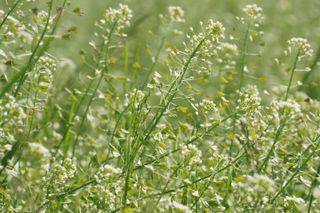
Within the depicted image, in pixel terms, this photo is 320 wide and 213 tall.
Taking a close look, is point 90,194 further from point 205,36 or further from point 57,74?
point 57,74

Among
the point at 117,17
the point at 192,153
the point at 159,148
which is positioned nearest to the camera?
the point at 192,153

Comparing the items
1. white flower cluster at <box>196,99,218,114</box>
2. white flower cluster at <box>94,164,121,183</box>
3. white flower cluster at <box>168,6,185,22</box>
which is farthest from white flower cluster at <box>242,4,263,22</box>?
white flower cluster at <box>94,164,121,183</box>

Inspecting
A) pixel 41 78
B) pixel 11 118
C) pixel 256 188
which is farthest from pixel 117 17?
pixel 256 188

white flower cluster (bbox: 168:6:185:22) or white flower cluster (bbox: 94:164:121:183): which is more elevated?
white flower cluster (bbox: 168:6:185:22)

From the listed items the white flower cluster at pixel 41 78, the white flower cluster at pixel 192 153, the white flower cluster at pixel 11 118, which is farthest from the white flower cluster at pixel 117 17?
the white flower cluster at pixel 11 118

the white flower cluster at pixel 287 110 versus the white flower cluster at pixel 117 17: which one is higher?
the white flower cluster at pixel 117 17

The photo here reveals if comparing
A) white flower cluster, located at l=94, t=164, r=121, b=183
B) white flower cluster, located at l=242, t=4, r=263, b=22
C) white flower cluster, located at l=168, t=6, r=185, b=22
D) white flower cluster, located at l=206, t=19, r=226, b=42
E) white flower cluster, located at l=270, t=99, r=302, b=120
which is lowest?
white flower cluster, located at l=94, t=164, r=121, b=183

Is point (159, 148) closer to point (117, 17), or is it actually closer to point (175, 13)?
point (117, 17)

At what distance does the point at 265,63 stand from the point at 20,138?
489 centimetres

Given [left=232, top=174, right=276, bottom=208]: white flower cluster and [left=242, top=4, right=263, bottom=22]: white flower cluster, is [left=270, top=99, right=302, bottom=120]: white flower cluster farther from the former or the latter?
[left=242, top=4, right=263, bottom=22]: white flower cluster

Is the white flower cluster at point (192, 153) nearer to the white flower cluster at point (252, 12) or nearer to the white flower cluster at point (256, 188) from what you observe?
the white flower cluster at point (256, 188)

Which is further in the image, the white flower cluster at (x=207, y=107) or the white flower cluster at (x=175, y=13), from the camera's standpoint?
the white flower cluster at (x=175, y=13)

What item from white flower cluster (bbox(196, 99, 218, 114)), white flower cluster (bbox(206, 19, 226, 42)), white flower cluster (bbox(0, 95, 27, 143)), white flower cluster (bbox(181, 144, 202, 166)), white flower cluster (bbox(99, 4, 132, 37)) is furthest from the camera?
white flower cluster (bbox(99, 4, 132, 37))

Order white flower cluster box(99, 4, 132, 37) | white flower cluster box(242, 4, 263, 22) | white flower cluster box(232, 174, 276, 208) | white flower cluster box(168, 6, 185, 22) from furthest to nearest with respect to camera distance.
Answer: white flower cluster box(168, 6, 185, 22) < white flower cluster box(242, 4, 263, 22) < white flower cluster box(99, 4, 132, 37) < white flower cluster box(232, 174, 276, 208)
